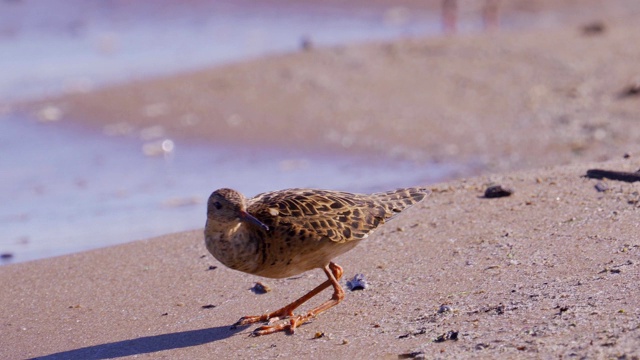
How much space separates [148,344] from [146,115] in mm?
8664

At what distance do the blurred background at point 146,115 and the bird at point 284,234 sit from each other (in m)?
3.13

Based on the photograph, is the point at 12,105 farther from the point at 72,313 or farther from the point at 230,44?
the point at 72,313

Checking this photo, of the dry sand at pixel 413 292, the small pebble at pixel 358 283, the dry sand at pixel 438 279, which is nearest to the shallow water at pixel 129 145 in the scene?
the dry sand at pixel 438 279

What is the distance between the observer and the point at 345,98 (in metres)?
14.5

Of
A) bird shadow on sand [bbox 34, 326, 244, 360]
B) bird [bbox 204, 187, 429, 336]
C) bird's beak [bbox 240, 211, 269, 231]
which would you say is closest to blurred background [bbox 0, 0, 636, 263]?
bird shadow on sand [bbox 34, 326, 244, 360]

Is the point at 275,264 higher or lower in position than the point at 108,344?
higher

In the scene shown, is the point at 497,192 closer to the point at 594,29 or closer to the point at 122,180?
the point at 122,180

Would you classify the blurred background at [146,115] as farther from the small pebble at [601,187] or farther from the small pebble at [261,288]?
the small pebble at [601,187]

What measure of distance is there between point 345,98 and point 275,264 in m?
8.50

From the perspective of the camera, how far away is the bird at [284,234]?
243 inches

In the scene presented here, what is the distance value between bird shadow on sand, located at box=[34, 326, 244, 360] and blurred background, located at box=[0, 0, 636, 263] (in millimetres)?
2755

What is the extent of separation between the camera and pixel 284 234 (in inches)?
245

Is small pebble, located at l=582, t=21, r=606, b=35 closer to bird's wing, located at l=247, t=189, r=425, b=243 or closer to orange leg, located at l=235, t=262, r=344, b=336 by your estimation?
bird's wing, located at l=247, t=189, r=425, b=243

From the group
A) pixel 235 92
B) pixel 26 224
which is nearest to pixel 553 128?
pixel 235 92
